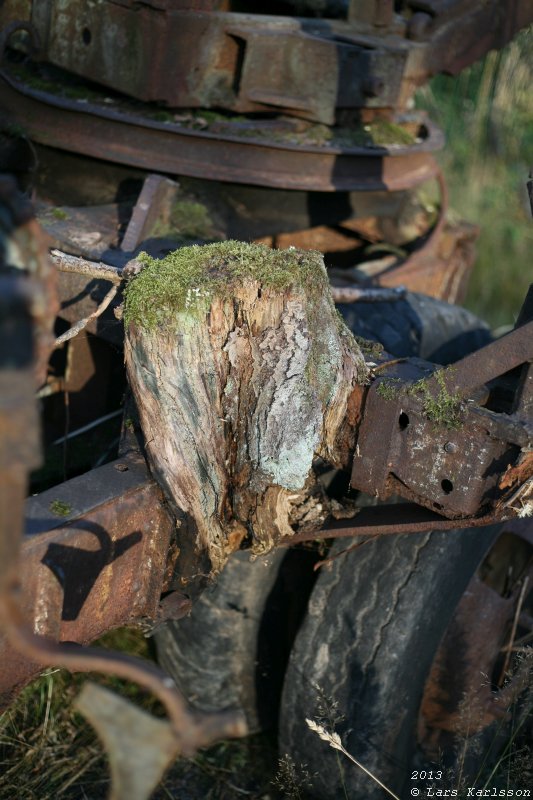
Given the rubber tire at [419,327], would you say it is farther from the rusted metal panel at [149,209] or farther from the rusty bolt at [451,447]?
the rusty bolt at [451,447]

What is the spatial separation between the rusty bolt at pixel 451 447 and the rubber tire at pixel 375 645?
0.48m

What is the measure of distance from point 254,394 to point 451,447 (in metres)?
0.48

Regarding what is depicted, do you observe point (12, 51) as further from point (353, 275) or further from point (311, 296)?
point (311, 296)

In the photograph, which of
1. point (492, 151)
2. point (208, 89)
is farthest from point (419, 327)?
point (492, 151)

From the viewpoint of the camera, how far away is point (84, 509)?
74.7 inches

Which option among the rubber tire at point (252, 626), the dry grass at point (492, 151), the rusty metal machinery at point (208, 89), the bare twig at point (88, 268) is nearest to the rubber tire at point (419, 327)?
the rubber tire at point (252, 626)

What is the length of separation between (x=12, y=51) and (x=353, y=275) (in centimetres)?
156

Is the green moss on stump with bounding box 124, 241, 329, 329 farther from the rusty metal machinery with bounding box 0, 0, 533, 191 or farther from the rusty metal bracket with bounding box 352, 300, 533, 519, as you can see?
the rusty metal machinery with bounding box 0, 0, 533, 191

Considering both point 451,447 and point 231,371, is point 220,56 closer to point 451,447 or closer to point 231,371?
point 231,371

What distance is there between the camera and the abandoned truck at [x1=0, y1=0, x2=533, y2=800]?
188 cm

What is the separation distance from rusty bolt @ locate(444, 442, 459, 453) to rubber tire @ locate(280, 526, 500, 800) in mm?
476

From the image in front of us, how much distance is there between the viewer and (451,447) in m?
2.12

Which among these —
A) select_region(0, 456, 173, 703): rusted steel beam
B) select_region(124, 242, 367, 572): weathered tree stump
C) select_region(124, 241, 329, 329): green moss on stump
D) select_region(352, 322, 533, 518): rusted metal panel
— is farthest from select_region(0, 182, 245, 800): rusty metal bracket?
select_region(352, 322, 533, 518): rusted metal panel

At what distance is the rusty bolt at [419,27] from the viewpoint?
365cm
